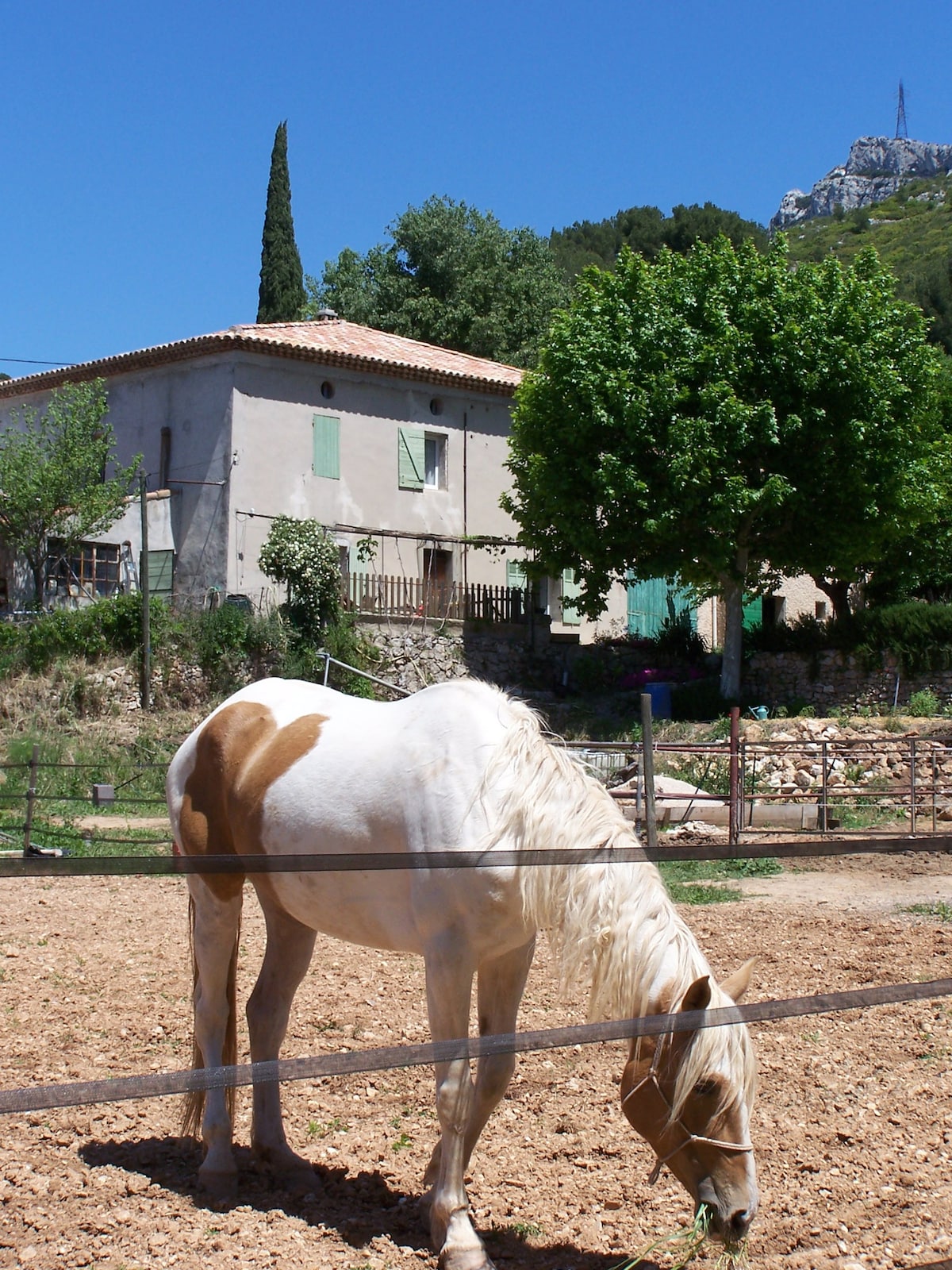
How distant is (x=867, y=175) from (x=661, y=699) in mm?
138145

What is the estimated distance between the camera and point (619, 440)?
23.3 meters

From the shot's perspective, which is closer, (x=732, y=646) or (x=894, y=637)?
(x=894, y=637)

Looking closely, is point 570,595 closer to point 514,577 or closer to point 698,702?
point 514,577

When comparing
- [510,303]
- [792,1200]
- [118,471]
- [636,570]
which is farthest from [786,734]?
[510,303]

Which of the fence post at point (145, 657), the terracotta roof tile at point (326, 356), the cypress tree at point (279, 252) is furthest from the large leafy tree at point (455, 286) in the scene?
the fence post at point (145, 657)

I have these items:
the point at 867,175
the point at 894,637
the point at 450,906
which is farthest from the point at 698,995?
the point at 867,175

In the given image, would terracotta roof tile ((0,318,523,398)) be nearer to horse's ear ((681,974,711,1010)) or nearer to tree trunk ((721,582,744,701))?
tree trunk ((721,582,744,701))

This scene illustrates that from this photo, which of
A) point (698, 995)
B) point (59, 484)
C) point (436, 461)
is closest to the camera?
point (698, 995)

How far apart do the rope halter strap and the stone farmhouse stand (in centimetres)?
2114

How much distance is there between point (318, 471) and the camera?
2625cm

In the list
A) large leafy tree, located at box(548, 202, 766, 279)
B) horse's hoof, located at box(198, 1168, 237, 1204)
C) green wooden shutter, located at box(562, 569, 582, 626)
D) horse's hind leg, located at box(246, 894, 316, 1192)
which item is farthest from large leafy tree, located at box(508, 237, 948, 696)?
large leafy tree, located at box(548, 202, 766, 279)

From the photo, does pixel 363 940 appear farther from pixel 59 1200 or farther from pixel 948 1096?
pixel 948 1096

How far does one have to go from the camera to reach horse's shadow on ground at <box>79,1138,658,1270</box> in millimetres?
3436

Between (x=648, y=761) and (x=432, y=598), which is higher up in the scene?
(x=432, y=598)
